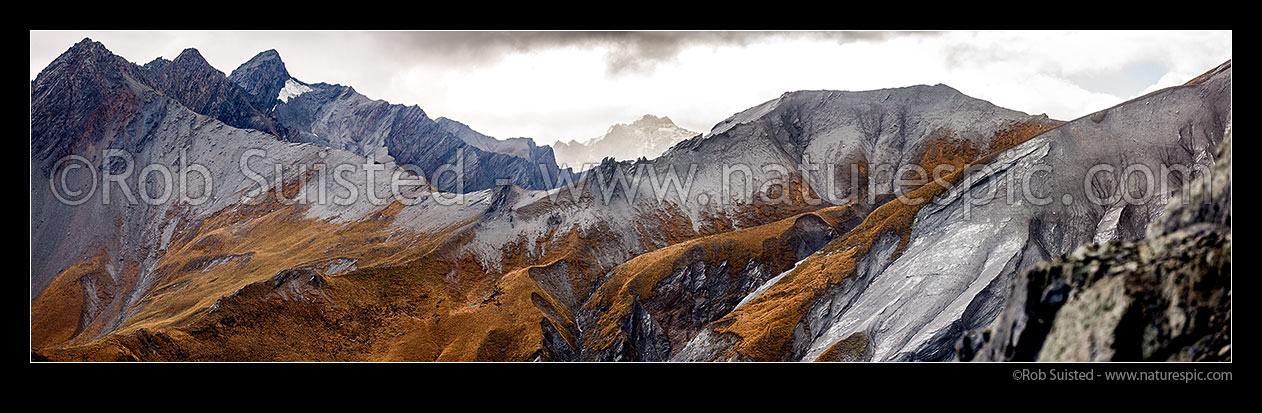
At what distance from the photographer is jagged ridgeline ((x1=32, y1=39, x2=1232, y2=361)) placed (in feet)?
217

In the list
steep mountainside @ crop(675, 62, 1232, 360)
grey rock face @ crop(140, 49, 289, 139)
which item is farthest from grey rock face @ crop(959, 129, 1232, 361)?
grey rock face @ crop(140, 49, 289, 139)

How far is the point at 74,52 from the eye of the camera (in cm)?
13688

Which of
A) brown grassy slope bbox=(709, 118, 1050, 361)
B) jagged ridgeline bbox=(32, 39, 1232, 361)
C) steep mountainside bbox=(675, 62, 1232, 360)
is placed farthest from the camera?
jagged ridgeline bbox=(32, 39, 1232, 361)

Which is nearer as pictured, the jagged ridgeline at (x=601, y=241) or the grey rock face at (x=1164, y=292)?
the grey rock face at (x=1164, y=292)

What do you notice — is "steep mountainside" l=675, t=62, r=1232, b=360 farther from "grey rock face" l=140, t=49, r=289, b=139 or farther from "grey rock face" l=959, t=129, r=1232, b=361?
"grey rock face" l=140, t=49, r=289, b=139

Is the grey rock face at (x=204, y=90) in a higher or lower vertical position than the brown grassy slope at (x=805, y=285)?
higher

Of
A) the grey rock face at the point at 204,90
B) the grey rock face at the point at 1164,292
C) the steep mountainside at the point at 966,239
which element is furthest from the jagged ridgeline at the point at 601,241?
the grey rock face at the point at 204,90

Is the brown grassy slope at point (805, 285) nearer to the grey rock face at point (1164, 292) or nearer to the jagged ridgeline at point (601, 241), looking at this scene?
the jagged ridgeline at point (601, 241)

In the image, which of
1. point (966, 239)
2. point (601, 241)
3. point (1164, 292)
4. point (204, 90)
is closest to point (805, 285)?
point (966, 239)

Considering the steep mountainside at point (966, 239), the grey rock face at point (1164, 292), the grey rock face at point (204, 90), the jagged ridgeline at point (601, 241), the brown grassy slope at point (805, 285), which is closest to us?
the grey rock face at point (1164, 292)

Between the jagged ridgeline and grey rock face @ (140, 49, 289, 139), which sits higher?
grey rock face @ (140, 49, 289, 139)

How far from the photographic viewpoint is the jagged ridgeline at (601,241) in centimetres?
6600
